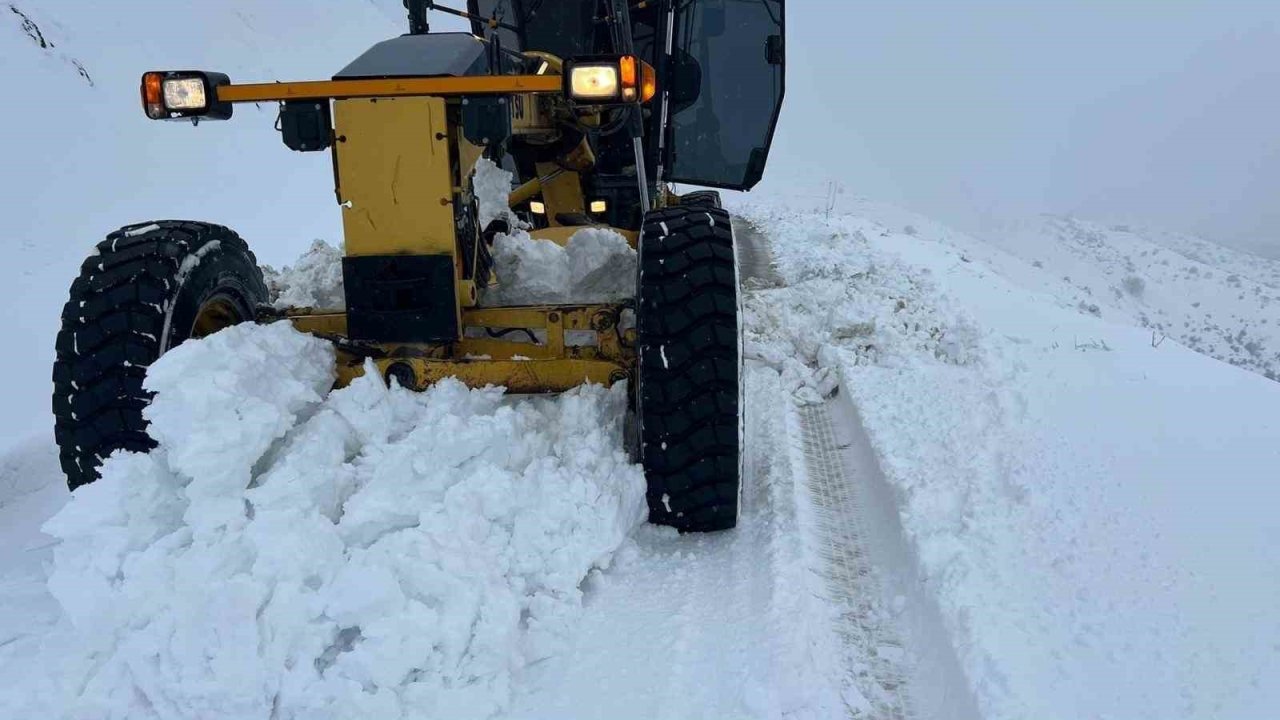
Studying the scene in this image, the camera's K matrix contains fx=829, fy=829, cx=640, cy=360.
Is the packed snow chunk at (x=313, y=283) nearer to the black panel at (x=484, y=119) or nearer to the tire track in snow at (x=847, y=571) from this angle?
the black panel at (x=484, y=119)

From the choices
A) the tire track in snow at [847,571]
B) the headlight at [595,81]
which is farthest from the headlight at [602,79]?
the tire track in snow at [847,571]

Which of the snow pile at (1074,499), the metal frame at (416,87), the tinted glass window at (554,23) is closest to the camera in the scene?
the snow pile at (1074,499)

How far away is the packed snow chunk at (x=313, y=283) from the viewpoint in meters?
4.35

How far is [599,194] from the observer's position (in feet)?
20.9

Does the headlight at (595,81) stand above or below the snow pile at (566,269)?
above

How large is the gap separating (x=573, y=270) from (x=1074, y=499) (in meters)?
2.45

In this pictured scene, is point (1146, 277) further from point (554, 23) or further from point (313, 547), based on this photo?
point (313, 547)

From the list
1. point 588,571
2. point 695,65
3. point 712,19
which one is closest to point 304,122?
point 588,571

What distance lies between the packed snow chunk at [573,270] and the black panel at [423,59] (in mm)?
998

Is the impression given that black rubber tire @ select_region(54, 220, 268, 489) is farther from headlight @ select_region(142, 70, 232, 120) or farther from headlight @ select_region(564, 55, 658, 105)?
headlight @ select_region(564, 55, 658, 105)

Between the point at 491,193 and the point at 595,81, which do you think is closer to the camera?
the point at 595,81

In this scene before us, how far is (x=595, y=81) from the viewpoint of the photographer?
299 cm

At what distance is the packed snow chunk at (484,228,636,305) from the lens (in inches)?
163

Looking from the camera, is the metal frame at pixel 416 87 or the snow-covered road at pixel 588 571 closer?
the snow-covered road at pixel 588 571
